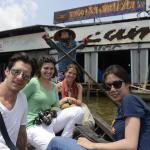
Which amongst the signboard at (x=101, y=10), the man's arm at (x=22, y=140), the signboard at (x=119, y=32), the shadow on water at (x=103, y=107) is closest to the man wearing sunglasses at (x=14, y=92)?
the man's arm at (x=22, y=140)

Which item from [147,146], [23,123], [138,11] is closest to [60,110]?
[23,123]

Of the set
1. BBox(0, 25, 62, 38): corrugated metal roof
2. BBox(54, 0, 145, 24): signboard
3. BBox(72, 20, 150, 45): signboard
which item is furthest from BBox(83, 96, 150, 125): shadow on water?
BBox(54, 0, 145, 24): signboard

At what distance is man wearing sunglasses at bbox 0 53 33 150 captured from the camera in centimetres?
260

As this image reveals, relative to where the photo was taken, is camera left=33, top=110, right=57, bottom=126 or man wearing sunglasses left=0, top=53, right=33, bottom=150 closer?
man wearing sunglasses left=0, top=53, right=33, bottom=150

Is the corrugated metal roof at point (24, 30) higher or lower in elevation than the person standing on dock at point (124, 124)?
higher

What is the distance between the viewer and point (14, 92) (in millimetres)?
2668

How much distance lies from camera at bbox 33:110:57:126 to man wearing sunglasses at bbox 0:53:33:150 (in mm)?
1345

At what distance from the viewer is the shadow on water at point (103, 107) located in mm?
12572

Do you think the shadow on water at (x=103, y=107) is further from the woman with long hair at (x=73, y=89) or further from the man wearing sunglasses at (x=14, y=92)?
the man wearing sunglasses at (x=14, y=92)

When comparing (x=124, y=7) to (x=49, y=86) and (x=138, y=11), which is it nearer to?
(x=138, y=11)

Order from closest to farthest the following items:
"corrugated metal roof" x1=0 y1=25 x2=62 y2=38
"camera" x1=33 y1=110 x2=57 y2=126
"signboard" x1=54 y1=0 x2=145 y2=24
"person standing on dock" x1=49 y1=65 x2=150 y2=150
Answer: "person standing on dock" x1=49 y1=65 x2=150 y2=150, "camera" x1=33 y1=110 x2=57 y2=126, "corrugated metal roof" x1=0 y1=25 x2=62 y2=38, "signboard" x1=54 y1=0 x2=145 y2=24

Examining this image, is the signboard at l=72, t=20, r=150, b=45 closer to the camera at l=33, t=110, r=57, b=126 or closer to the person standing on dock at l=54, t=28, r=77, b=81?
the person standing on dock at l=54, t=28, r=77, b=81

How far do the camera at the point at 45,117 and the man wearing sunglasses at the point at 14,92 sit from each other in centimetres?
135

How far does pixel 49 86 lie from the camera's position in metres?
4.34
